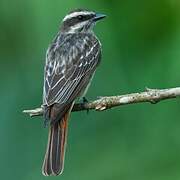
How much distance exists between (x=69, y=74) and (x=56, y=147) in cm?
62

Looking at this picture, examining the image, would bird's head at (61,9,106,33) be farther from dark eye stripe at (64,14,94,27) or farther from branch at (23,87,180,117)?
branch at (23,87,180,117)

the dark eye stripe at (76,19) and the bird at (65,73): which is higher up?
the dark eye stripe at (76,19)

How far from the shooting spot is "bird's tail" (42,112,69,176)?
146 inches

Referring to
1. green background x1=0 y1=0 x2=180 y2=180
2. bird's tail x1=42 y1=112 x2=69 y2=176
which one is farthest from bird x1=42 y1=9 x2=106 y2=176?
green background x1=0 y1=0 x2=180 y2=180

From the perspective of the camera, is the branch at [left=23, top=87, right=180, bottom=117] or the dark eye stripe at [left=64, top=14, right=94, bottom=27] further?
the dark eye stripe at [left=64, top=14, right=94, bottom=27]

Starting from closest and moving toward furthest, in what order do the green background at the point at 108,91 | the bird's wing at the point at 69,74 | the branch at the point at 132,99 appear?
the branch at the point at 132,99
the green background at the point at 108,91
the bird's wing at the point at 69,74

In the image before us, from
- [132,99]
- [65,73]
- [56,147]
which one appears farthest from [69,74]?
[132,99]

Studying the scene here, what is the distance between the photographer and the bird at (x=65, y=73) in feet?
12.4

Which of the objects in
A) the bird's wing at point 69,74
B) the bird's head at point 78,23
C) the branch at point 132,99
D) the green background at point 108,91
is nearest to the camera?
the branch at point 132,99

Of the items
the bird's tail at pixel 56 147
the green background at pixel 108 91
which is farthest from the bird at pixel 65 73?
the green background at pixel 108 91

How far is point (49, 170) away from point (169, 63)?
0.98m

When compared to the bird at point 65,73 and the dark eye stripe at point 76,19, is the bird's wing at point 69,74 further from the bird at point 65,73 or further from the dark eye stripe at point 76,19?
the dark eye stripe at point 76,19

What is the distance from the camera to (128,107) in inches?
156

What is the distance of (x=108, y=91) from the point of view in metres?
3.87
